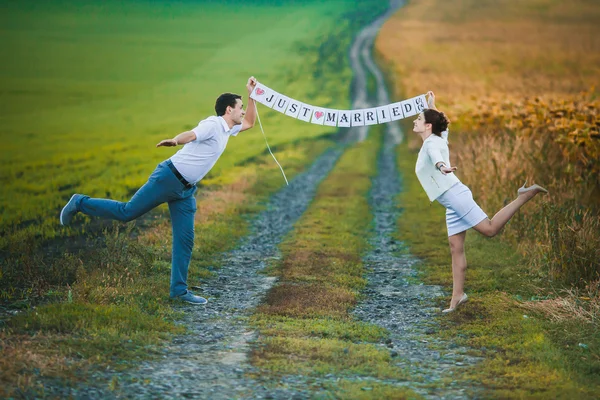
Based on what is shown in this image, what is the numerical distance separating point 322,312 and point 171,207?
2.28 meters

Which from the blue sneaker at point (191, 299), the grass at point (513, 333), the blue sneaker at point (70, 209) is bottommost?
the grass at point (513, 333)

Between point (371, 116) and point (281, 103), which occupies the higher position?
point (281, 103)

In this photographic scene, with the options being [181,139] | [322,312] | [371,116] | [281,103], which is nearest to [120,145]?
[281,103]

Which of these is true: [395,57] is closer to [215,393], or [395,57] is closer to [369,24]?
[369,24]

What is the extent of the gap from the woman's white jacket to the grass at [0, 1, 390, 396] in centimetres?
343

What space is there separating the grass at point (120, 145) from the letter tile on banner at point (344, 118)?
9.59 ft

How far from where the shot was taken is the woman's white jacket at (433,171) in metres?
9.89

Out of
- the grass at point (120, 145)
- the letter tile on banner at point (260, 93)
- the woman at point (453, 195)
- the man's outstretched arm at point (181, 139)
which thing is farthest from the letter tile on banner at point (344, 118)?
the grass at point (120, 145)

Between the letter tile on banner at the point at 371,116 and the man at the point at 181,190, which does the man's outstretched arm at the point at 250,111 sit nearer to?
the man at the point at 181,190

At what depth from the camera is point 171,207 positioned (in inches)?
404

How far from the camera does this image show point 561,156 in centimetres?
1806

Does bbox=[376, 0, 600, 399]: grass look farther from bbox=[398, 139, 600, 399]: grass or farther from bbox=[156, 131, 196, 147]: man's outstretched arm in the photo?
bbox=[156, 131, 196, 147]: man's outstretched arm

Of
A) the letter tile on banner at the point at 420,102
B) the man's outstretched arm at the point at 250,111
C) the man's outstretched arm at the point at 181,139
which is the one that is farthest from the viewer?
the letter tile on banner at the point at 420,102

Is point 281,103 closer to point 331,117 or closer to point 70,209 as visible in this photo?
point 331,117
